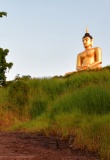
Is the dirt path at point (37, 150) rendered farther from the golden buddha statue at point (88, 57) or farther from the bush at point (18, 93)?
the golden buddha statue at point (88, 57)

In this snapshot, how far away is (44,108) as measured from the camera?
32.3 feet

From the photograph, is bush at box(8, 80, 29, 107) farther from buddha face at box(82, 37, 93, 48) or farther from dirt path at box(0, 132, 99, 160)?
buddha face at box(82, 37, 93, 48)

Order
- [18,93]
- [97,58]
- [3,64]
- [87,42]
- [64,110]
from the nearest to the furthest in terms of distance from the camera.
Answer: [64,110]
[18,93]
[3,64]
[97,58]
[87,42]

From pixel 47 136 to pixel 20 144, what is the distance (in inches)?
48.6

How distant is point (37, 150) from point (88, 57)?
13.3 metres

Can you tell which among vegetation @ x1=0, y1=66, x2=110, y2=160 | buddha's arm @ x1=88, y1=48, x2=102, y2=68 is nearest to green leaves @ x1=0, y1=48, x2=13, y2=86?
vegetation @ x1=0, y1=66, x2=110, y2=160

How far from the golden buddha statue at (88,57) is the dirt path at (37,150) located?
37.2 feet

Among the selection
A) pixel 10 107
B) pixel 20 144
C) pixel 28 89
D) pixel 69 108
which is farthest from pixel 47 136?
pixel 28 89

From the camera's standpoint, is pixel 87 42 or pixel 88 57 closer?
pixel 88 57

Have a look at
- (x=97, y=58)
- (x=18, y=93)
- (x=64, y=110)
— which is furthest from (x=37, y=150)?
(x=97, y=58)

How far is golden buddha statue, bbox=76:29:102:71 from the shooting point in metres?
16.9

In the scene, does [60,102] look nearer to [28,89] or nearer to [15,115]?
[15,115]

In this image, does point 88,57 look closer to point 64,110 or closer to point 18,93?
point 18,93

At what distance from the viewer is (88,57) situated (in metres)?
17.4
